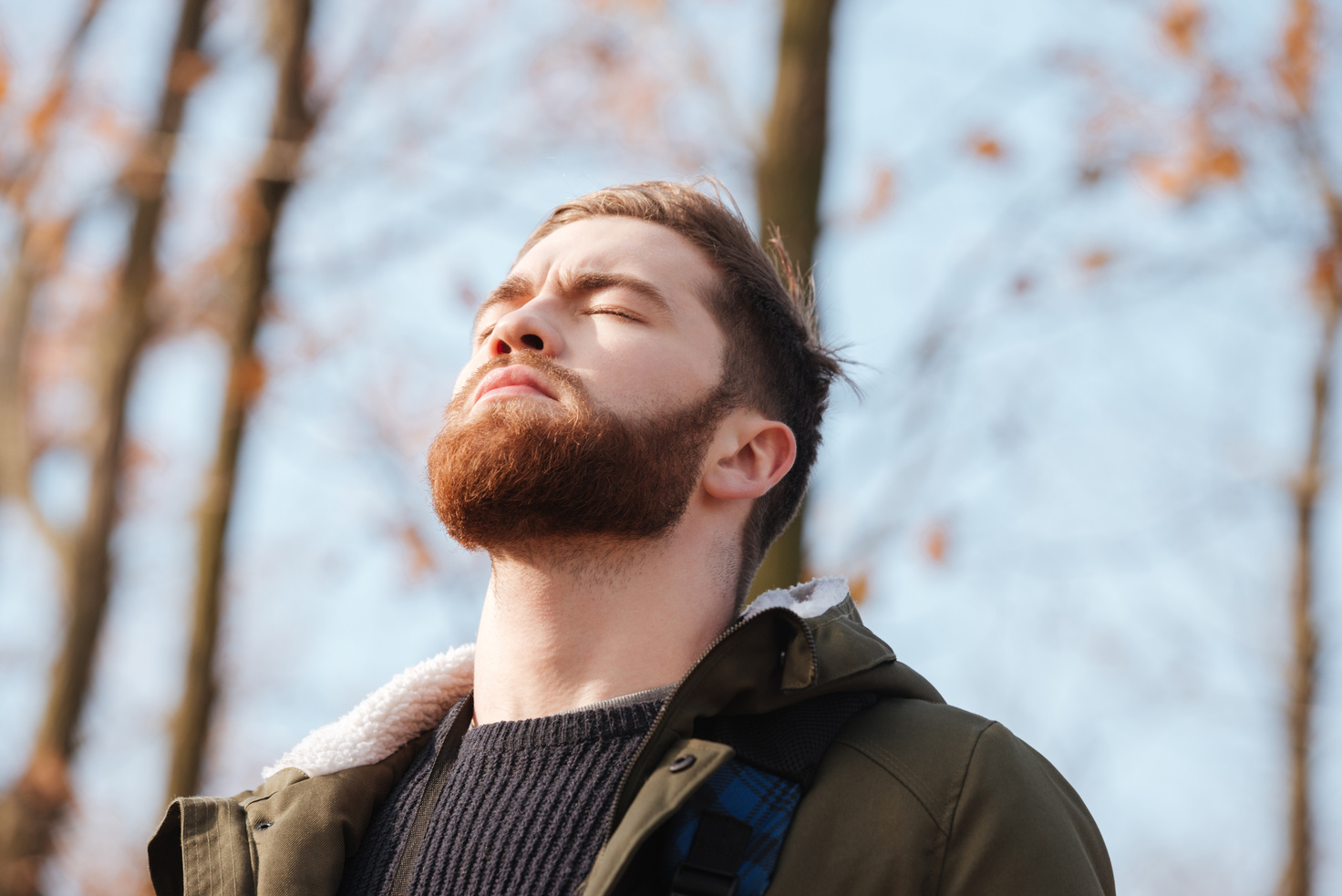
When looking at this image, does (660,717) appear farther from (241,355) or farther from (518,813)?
(241,355)

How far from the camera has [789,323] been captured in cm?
334

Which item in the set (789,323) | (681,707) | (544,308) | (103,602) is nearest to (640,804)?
(681,707)

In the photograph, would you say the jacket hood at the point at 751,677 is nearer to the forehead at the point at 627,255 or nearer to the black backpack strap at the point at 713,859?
the black backpack strap at the point at 713,859

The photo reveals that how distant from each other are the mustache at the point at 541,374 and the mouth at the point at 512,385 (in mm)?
15

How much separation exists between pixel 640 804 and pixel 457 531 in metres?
0.91

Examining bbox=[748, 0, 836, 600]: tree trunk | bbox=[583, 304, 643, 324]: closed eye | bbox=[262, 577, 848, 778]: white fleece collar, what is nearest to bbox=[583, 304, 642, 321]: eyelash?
bbox=[583, 304, 643, 324]: closed eye

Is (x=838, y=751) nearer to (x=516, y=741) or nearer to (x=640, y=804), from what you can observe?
(x=640, y=804)

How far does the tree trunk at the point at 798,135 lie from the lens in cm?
469

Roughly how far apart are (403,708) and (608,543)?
74 cm

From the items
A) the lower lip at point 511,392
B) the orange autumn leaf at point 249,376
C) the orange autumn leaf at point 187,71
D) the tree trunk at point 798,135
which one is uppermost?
the orange autumn leaf at point 187,71

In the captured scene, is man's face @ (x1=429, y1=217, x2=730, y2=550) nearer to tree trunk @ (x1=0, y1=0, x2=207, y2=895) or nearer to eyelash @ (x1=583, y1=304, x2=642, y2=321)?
eyelash @ (x1=583, y1=304, x2=642, y2=321)

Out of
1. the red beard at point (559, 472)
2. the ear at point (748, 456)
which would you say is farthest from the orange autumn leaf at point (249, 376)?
the ear at point (748, 456)

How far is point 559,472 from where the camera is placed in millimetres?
2617

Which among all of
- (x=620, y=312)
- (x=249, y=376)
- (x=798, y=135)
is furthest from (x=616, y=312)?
(x=249, y=376)
